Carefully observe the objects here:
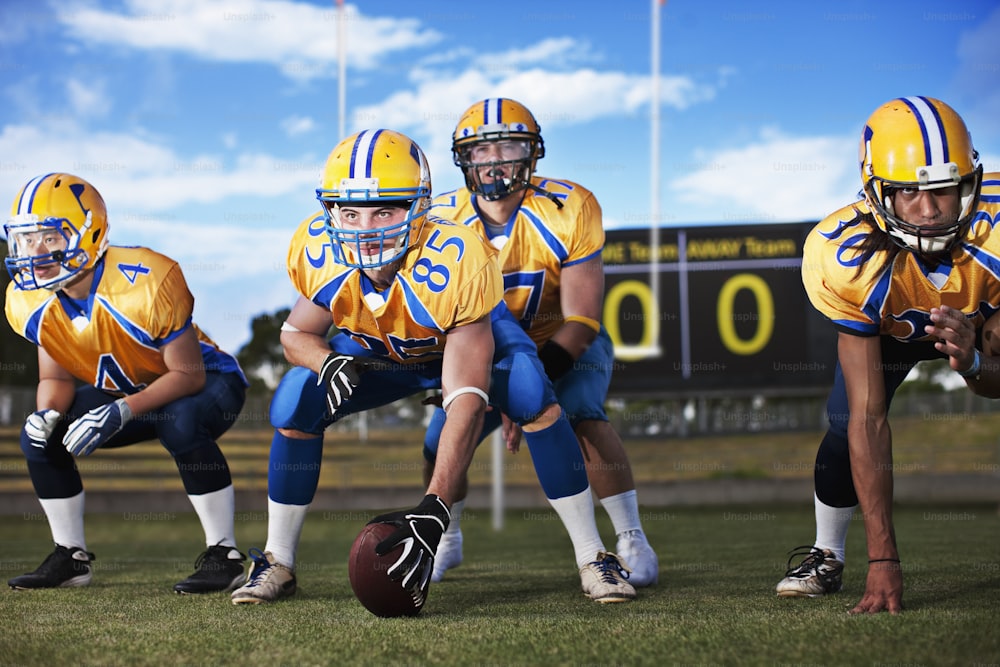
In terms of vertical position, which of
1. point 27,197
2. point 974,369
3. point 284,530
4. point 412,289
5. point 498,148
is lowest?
point 284,530

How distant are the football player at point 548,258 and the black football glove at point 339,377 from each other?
846 mm

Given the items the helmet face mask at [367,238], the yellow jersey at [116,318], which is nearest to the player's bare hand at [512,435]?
the helmet face mask at [367,238]

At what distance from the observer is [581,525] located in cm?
300

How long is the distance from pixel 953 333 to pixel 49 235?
2925 millimetres

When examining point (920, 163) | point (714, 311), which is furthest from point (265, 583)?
point (714, 311)

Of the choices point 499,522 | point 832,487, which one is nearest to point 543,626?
point 832,487

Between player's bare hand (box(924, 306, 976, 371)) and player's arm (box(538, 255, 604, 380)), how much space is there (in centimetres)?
134

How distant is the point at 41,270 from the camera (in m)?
3.48

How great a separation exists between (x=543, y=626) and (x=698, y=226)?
7.91 metres

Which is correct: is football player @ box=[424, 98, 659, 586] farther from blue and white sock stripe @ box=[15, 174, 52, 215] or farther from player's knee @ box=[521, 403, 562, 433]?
blue and white sock stripe @ box=[15, 174, 52, 215]

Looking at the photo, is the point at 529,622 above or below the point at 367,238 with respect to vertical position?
below

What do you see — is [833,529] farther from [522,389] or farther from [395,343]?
[395,343]

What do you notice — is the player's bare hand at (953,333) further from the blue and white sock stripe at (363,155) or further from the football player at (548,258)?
the blue and white sock stripe at (363,155)

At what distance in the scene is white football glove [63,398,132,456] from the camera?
11.0ft
